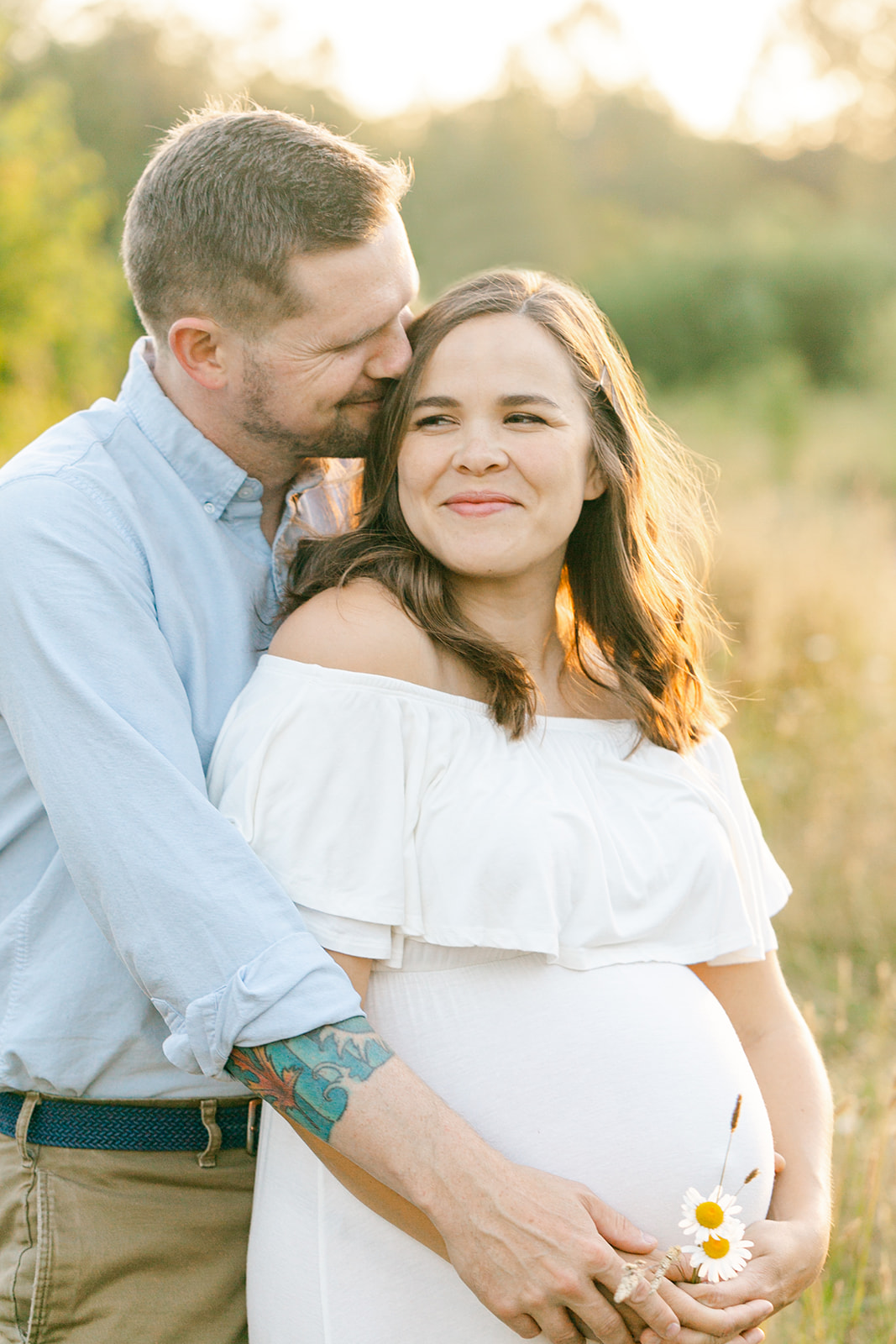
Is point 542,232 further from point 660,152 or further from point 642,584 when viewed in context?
point 642,584

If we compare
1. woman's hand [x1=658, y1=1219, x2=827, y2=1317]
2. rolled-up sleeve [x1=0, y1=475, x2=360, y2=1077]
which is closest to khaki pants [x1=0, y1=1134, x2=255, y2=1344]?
rolled-up sleeve [x1=0, y1=475, x2=360, y2=1077]

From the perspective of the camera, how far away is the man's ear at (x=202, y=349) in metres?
2.20

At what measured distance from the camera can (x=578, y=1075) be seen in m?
1.92

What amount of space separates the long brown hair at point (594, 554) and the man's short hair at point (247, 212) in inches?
10.1

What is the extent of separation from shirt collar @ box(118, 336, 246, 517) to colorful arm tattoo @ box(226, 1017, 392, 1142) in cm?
96

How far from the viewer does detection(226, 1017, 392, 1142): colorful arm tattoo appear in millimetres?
1686

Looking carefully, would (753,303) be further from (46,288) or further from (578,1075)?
(578,1075)

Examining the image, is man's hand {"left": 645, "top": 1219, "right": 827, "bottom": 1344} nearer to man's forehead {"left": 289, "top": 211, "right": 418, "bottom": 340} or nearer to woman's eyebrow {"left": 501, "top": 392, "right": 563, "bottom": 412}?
woman's eyebrow {"left": 501, "top": 392, "right": 563, "bottom": 412}

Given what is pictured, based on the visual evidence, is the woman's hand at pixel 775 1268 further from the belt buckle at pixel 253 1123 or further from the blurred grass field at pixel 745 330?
the belt buckle at pixel 253 1123

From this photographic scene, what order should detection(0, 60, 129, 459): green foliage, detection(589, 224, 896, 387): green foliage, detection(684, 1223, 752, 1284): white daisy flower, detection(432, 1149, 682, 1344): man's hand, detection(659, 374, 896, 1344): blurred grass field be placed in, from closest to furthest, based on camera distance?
detection(432, 1149, 682, 1344): man's hand, detection(684, 1223, 752, 1284): white daisy flower, detection(659, 374, 896, 1344): blurred grass field, detection(0, 60, 129, 459): green foliage, detection(589, 224, 896, 387): green foliage

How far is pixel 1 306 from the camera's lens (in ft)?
32.1

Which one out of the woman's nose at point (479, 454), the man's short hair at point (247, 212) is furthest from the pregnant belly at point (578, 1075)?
the man's short hair at point (247, 212)

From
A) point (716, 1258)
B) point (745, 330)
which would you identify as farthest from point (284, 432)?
point (745, 330)

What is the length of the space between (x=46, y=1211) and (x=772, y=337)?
28.2m
